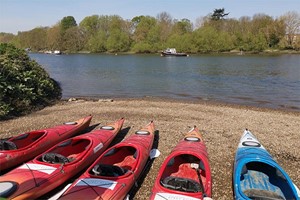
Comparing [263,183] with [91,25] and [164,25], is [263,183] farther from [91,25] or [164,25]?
[91,25]

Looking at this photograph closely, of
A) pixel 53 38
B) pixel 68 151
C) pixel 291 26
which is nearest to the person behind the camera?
pixel 68 151

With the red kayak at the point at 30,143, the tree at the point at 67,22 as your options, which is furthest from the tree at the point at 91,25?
the red kayak at the point at 30,143

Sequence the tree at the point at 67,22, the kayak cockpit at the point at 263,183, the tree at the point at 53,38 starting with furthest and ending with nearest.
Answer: the tree at the point at 67,22 → the tree at the point at 53,38 → the kayak cockpit at the point at 263,183

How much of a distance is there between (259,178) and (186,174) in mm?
1909

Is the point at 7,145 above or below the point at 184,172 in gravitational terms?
above

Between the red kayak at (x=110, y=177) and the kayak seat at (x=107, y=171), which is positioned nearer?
the red kayak at (x=110, y=177)

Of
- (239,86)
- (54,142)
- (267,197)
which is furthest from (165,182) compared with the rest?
(239,86)

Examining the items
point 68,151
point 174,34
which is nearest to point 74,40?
point 174,34

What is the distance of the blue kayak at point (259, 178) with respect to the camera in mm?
6472

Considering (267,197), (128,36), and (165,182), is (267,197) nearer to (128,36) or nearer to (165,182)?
(165,182)

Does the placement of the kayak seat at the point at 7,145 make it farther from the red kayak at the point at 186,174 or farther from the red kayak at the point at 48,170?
the red kayak at the point at 186,174

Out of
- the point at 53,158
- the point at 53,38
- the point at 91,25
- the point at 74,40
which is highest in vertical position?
the point at 91,25

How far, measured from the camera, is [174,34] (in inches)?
3967

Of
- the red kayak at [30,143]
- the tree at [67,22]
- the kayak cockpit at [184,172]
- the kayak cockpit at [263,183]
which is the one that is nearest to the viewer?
the kayak cockpit at [184,172]
